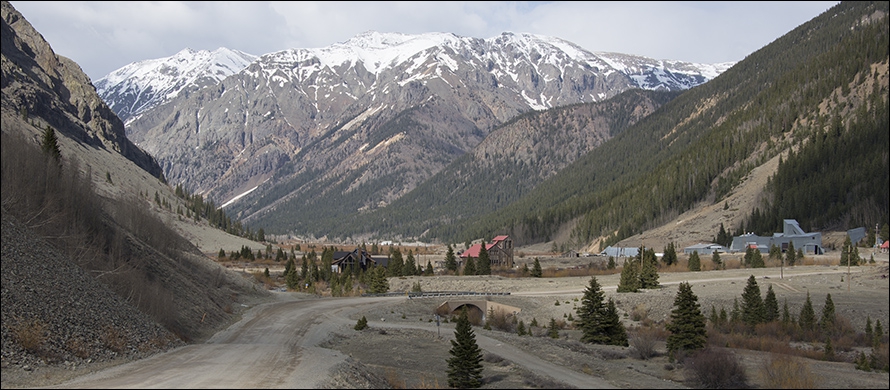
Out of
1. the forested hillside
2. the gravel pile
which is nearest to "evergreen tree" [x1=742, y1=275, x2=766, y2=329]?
the gravel pile

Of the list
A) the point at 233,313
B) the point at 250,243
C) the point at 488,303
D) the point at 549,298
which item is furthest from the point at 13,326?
the point at 250,243

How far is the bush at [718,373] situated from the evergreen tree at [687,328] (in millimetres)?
6458

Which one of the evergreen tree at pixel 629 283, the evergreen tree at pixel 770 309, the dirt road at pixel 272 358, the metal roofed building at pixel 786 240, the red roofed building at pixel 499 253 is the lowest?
the dirt road at pixel 272 358

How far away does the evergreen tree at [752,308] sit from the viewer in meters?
57.1

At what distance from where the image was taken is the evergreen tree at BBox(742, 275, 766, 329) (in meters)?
57.1

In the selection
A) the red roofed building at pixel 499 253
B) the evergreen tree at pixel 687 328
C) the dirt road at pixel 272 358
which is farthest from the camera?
the red roofed building at pixel 499 253

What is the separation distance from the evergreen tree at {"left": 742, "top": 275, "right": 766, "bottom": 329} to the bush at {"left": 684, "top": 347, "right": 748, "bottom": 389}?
66.0 ft

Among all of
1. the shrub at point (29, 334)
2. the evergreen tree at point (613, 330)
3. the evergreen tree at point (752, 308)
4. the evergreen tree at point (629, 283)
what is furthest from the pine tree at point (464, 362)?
the evergreen tree at point (629, 283)

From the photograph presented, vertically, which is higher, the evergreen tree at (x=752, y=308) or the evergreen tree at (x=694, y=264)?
the evergreen tree at (x=694, y=264)

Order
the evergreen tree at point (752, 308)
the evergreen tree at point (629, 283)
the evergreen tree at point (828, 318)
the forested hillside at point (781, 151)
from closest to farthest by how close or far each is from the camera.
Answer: the evergreen tree at point (828, 318) < the evergreen tree at point (752, 308) < the evergreen tree at point (629, 283) < the forested hillside at point (781, 151)

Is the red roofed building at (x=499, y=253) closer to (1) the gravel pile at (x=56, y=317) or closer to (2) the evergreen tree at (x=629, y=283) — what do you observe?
(2) the evergreen tree at (x=629, y=283)

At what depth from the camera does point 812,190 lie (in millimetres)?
115500

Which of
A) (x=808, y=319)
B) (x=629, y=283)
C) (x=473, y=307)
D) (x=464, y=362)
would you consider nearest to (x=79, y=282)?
(x=464, y=362)

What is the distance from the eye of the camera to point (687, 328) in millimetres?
45656
